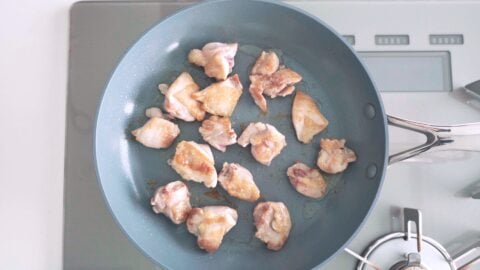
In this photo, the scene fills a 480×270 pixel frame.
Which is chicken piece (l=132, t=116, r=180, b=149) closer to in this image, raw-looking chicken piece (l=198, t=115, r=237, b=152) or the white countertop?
raw-looking chicken piece (l=198, t=115, r=237, b=152)

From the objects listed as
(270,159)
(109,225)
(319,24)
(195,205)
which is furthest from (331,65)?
(109,225)

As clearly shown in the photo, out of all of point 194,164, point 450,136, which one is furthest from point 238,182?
point 450,136

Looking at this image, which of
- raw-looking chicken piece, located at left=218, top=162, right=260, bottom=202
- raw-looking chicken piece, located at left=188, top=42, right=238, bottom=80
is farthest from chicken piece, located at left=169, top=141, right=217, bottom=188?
raw-looking chicken piece, located at left=188, top=42, right=238, bottom=80

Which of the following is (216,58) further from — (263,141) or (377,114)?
(377,114)

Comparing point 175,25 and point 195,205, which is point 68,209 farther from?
point 175,25

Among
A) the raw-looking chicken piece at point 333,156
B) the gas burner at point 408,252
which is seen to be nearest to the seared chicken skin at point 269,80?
the raw-looking chicken piece at point 333,156

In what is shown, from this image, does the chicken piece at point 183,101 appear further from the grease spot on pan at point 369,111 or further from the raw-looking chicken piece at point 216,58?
the grease spot on pan at point 369,111
